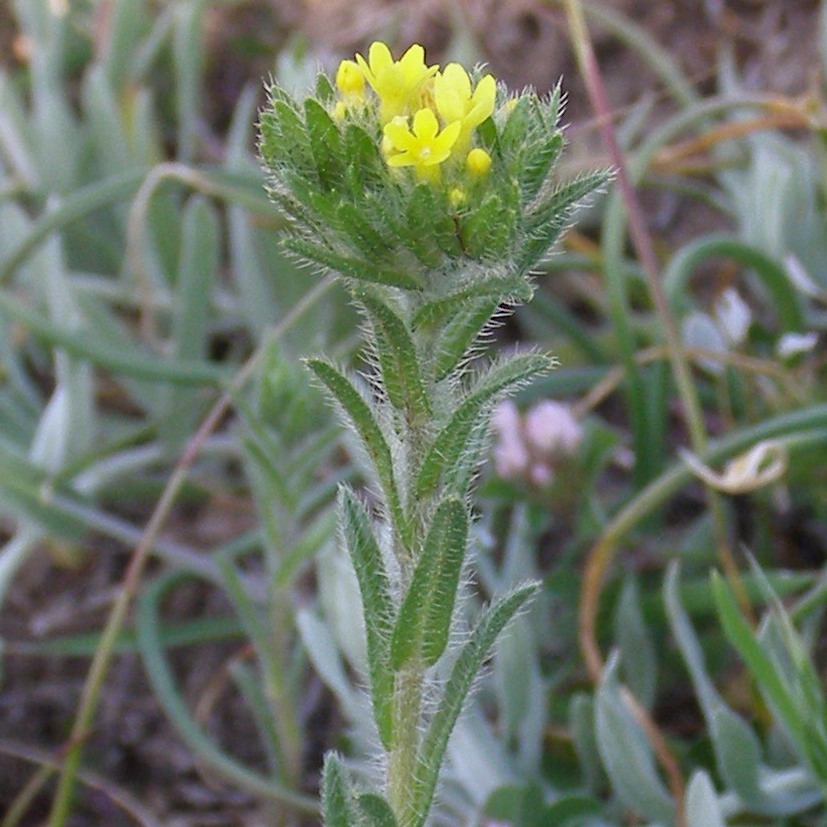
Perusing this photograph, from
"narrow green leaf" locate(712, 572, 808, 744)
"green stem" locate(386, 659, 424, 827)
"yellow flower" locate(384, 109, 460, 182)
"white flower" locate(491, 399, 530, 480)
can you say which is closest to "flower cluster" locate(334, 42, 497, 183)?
"yellow flower" locate(384, 109, 460, 182)

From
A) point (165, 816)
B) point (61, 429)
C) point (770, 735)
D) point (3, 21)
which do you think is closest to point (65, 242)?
point (61, 429)

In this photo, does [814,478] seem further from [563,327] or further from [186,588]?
[186,588]

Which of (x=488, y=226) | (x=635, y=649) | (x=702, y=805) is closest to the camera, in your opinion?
(x=488, y=226)

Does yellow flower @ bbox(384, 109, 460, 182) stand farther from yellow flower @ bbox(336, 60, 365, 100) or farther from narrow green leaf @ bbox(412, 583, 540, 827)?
narrow green leaf @ bbox(412, 583, 540, 827)

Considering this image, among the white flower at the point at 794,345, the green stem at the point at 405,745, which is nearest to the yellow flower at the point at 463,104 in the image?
the green stem at the point at 405,745

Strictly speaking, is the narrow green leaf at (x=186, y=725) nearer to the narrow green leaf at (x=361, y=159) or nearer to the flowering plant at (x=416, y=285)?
the flowering plant at (x=416, y=285)

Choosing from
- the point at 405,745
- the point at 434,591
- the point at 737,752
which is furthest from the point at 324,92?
the point at 737,752

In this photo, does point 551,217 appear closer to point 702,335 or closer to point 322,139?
point 322,139

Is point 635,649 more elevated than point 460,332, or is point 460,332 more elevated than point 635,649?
point 460,332
